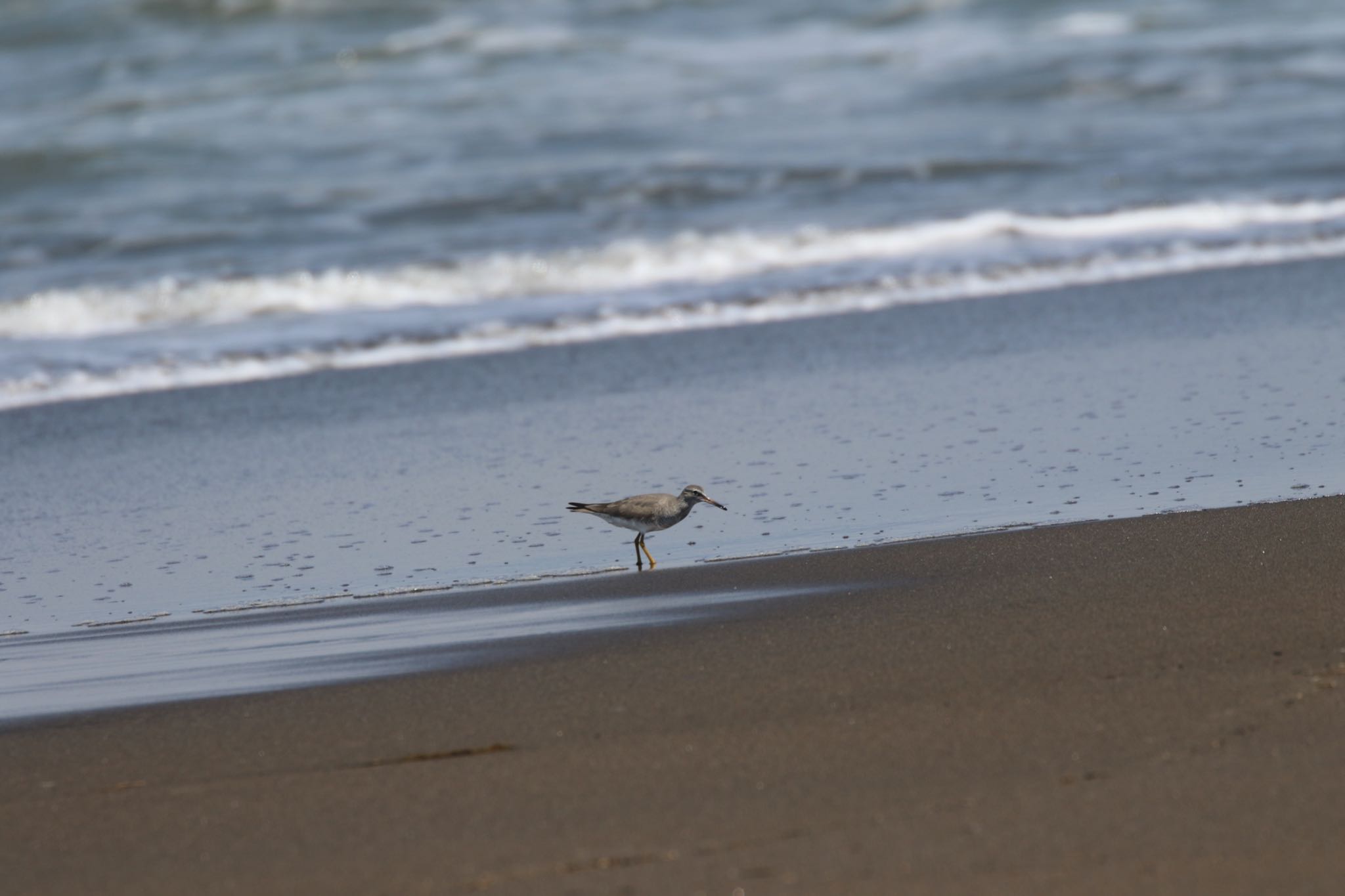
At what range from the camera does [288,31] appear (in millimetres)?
20719

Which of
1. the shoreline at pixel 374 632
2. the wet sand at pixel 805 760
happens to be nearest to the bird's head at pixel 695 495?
the shoreline at pixel 374 632

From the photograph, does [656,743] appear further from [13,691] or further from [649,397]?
[649,397]

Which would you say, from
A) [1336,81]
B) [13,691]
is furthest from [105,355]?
[1336,81]

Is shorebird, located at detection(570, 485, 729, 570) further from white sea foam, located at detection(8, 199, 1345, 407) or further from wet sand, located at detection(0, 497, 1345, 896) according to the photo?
white sea foam, located at detection(8, 199, 1345, 407)

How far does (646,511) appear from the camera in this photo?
574 cm

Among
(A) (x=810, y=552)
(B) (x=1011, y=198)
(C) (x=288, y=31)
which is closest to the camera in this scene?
(A) (x=810, y=552)

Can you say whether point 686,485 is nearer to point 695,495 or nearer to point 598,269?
point 695,495

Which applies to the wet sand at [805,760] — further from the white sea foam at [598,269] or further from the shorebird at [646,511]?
the white sea foam at [598,269]

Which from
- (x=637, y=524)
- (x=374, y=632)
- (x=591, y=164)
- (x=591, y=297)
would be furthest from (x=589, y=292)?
(x=374, y=632)

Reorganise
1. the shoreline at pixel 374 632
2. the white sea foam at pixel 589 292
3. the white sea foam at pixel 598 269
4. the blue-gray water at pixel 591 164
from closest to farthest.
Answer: the shoreline at pixel 374 632 → the white sea foam at pixel 589 292 → the blue-gray water at pixel 591 164 → the white sea foam at pixel 598 269

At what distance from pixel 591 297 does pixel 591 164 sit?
4523mm

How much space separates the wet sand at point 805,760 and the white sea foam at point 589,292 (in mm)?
6196

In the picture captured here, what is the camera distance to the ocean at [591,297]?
5.84 meters

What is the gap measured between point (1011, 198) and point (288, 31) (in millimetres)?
10343
